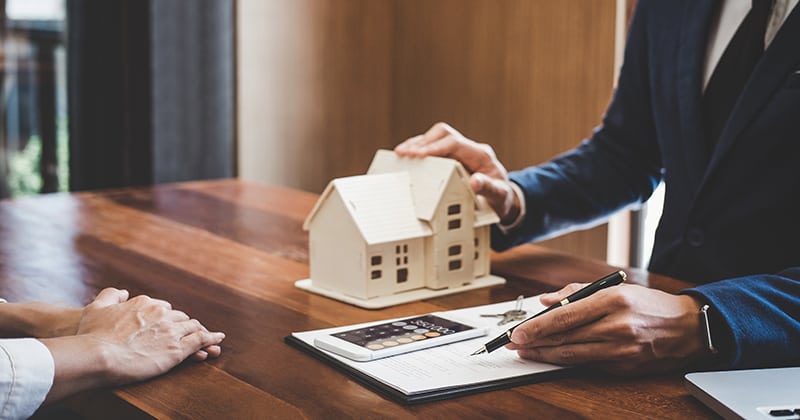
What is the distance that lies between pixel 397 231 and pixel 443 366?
0.35 m

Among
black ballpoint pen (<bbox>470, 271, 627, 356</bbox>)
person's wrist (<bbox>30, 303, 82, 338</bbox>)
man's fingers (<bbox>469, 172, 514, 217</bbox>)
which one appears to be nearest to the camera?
black ballpoint pen (<bbox>470, 271, 627, 356</bbox>)

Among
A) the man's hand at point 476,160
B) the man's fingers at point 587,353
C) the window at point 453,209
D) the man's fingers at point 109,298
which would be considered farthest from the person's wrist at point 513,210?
the man's fingers at point 109,298

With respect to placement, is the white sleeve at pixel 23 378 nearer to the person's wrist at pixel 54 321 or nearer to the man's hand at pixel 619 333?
the person's wrist at pixel 54 321

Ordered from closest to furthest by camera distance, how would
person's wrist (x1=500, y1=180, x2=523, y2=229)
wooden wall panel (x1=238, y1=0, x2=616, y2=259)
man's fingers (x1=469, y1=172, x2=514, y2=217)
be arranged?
man's fingers (x1=469, y1=172, x2=514, y2=217)
person's wrist (x1=500, y1=180, x2=523, y2=229)
wooden wall panel (x1=238, y1=0, x2=616, y2=259)

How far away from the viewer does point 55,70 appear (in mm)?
3541

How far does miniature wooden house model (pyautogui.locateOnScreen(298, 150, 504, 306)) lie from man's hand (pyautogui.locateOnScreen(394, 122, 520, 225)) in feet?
0.21

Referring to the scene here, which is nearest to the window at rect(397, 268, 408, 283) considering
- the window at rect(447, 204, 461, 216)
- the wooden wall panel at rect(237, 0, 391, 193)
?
the window at rect(447, 204, 461, 216)

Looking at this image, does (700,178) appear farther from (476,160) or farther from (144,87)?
(144,87)

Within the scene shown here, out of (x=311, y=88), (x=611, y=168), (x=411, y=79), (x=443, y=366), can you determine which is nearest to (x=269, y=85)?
(x=311, y=88)

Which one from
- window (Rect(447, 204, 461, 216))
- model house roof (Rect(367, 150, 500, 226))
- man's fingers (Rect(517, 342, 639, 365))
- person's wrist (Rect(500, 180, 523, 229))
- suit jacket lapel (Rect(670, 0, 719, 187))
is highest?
suit jacket lapel (Rect(670, 0, 719, 187))

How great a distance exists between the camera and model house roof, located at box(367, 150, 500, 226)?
56.9 inches

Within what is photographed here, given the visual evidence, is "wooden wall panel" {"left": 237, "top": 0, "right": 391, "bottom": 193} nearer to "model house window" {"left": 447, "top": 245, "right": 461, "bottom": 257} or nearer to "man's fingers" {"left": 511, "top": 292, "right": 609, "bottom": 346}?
"model house window" {"left": 447, "top": 245, "right": 461, "bottom": 257}

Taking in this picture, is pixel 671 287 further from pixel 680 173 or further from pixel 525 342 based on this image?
pixel 525 342

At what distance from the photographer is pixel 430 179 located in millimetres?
1476
